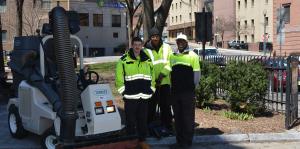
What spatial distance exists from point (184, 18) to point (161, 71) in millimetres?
102986

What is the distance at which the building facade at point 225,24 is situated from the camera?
305 feet

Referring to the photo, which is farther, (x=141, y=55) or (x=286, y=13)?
(x=286, y=13)

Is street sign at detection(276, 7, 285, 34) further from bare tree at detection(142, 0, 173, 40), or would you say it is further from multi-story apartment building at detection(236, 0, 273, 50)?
Answer: bare tree at detection(142, 0, 173, 40)

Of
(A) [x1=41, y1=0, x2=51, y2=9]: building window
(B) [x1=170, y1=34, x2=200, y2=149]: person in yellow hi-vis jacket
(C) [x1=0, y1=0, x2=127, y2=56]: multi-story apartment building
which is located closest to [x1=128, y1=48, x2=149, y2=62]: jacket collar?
(B) [x1=170, y1=34, x2=200, y2=149]: person in yellow hi-vis jacket

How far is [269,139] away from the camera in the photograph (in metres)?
Answer: 9.12

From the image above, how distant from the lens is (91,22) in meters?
68.9

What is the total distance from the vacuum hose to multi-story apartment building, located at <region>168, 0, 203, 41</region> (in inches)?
3693

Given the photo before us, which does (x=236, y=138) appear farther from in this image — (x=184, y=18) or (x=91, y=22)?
(x=184, y=18)

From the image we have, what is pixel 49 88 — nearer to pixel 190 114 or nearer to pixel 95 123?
pixel 95 123

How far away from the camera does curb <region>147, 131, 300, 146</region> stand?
353 inches

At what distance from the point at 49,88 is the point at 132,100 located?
4.57 ft

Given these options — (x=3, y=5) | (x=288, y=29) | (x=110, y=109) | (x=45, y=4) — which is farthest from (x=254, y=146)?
(x=3, y=5)

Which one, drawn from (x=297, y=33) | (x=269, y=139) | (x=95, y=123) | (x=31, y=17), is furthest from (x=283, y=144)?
(x=31, y=17)

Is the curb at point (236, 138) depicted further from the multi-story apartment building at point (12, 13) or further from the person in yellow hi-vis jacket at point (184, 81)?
the multi-story apartment building at point (12, 13)
